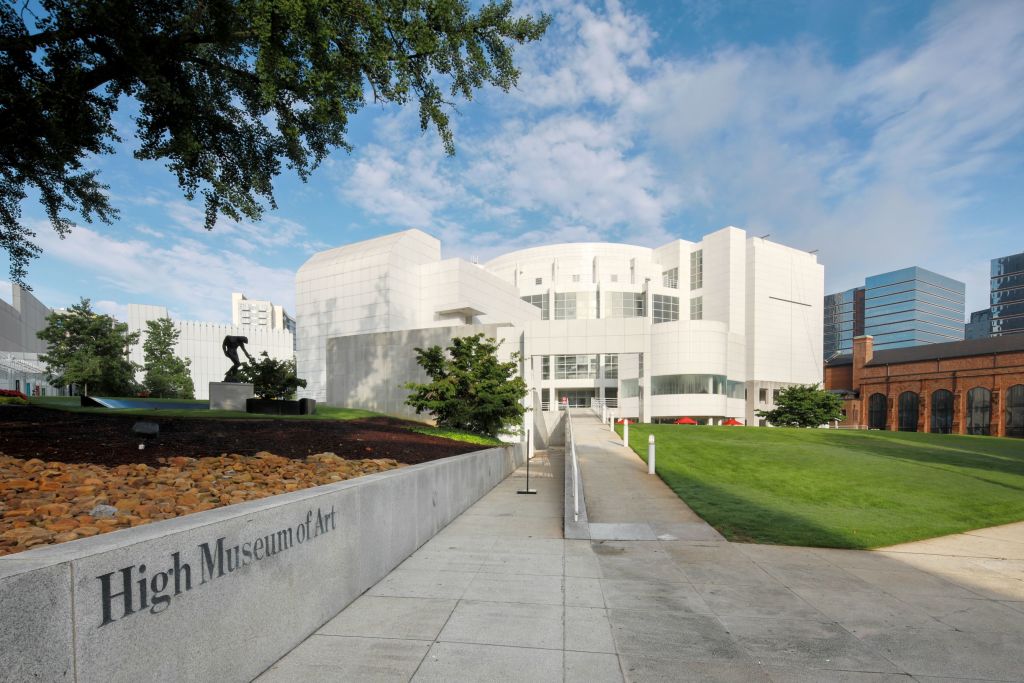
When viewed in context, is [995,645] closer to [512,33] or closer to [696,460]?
[512,33]

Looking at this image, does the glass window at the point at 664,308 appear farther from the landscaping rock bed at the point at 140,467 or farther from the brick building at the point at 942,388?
the landscaping rock bed at the point at 140,467

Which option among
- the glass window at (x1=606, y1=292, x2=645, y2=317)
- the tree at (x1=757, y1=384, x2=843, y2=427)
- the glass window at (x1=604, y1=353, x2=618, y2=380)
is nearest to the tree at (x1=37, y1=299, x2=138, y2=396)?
the glass window at (x1=604, y1=353, x2=618, y2=380)

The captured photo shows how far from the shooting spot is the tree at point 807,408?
46094mm

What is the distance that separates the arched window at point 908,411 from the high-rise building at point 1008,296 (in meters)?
123

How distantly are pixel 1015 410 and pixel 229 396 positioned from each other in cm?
7717

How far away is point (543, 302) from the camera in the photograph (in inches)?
2992

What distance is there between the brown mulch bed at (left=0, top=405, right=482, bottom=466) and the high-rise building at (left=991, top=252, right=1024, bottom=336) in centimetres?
20178

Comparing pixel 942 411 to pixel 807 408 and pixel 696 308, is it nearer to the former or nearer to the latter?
pixel 696 308

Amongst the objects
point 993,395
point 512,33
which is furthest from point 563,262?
point 512,33

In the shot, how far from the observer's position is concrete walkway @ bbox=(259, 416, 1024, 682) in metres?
4.14

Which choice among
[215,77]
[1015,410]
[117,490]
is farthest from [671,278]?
[117,490]

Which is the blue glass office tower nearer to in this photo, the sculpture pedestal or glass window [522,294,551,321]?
glass window [522,294,551,321]

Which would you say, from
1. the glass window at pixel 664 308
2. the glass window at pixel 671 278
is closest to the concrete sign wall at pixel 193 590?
the glass window at pixel 664 308

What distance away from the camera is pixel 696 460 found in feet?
60.7
